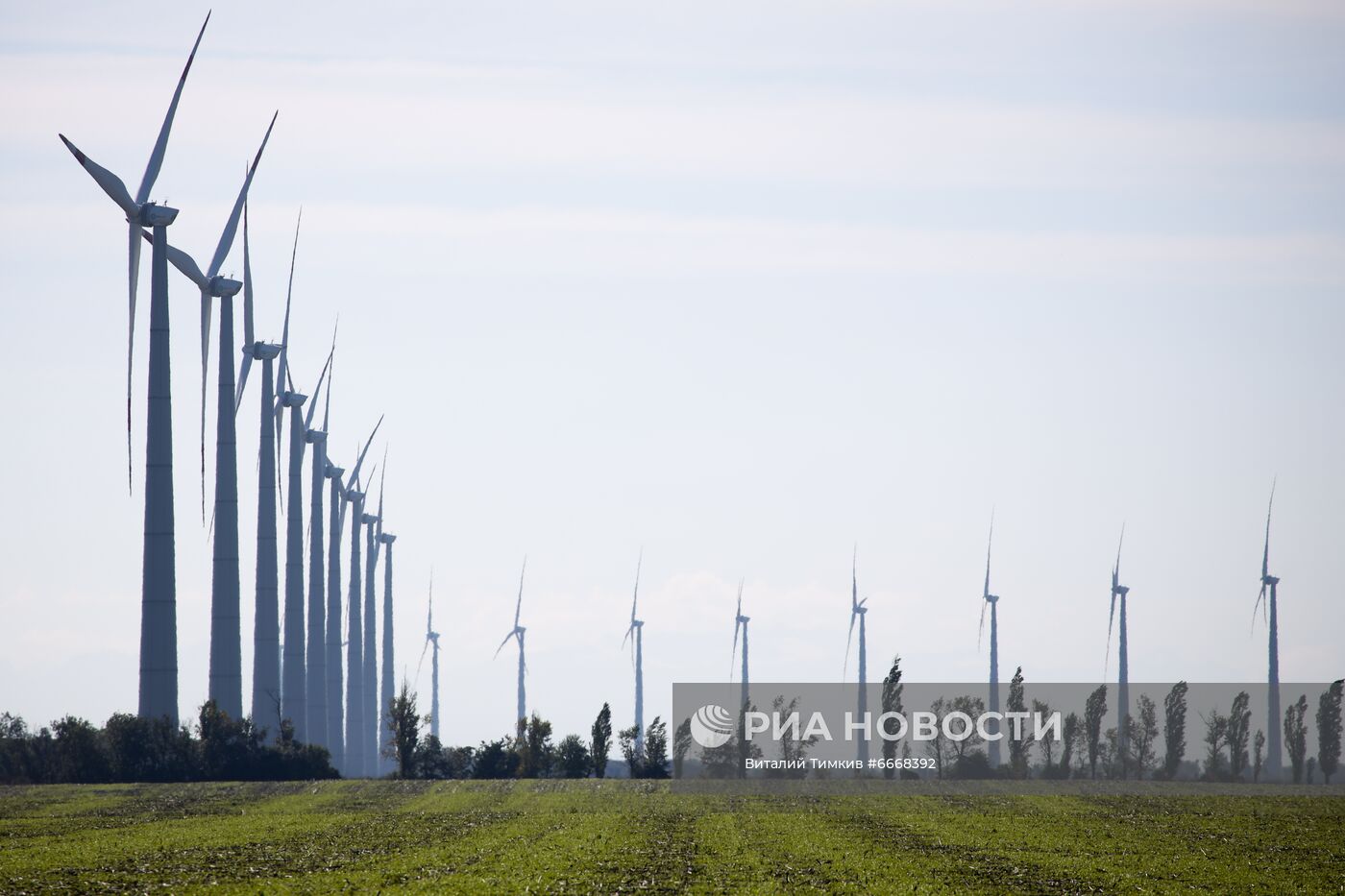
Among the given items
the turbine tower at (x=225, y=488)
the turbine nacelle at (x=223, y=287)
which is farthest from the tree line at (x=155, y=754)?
the turbine nacelle at (x=223, y=287)

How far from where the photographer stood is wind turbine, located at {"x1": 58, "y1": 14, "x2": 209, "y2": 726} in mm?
113375

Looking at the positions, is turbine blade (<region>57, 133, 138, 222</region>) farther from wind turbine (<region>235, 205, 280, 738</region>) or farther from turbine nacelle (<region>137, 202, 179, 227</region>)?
wind turbine (<region>235, 205, 280, 738</region>)

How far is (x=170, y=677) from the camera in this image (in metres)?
118

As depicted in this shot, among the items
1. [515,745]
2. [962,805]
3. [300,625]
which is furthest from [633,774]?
[962,805]

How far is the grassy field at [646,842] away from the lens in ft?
189

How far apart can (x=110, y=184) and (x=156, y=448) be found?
16833 mm

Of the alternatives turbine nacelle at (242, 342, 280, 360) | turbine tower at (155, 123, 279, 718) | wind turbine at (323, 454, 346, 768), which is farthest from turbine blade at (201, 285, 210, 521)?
wind turbine at (323, 454, 346, 768)

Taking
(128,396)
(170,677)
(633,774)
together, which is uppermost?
(128,396)

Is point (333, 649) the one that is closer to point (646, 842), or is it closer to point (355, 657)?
point (355, 657)

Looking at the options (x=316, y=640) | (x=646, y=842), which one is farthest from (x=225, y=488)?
(x=646, y=842)

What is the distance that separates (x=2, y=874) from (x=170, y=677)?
60.8 metres

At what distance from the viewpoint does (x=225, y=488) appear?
130375mm

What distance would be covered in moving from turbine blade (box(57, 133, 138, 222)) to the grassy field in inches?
1425

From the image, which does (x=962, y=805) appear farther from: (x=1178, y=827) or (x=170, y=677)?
(x=170, y=677)
